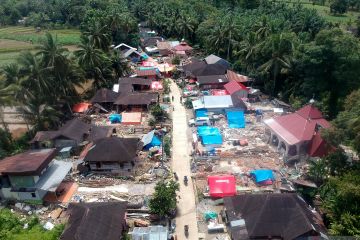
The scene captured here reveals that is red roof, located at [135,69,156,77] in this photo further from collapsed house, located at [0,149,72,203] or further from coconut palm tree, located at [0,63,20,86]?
collapsed house, located at [0,149,72,203]

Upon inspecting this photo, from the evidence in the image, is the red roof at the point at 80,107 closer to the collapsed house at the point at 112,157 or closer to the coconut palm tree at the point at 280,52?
the collapsed house at the point at 112,157

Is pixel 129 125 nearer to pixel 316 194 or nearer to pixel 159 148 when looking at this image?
pixel 159 148

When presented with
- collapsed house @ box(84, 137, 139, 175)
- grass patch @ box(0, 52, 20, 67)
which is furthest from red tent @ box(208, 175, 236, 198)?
grass patch @ box(0, 52, 20, 67)

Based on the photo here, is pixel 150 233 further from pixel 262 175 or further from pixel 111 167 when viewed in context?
pixel 262 175

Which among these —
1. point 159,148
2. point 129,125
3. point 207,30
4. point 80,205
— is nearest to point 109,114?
point 129,125

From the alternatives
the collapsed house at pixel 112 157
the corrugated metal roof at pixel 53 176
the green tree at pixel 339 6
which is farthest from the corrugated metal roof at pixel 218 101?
the green tree at pixel 339 6

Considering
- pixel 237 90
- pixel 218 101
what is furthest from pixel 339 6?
pixel 218 101

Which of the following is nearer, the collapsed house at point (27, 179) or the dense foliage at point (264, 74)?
the dense foliage at point (264, 74)
